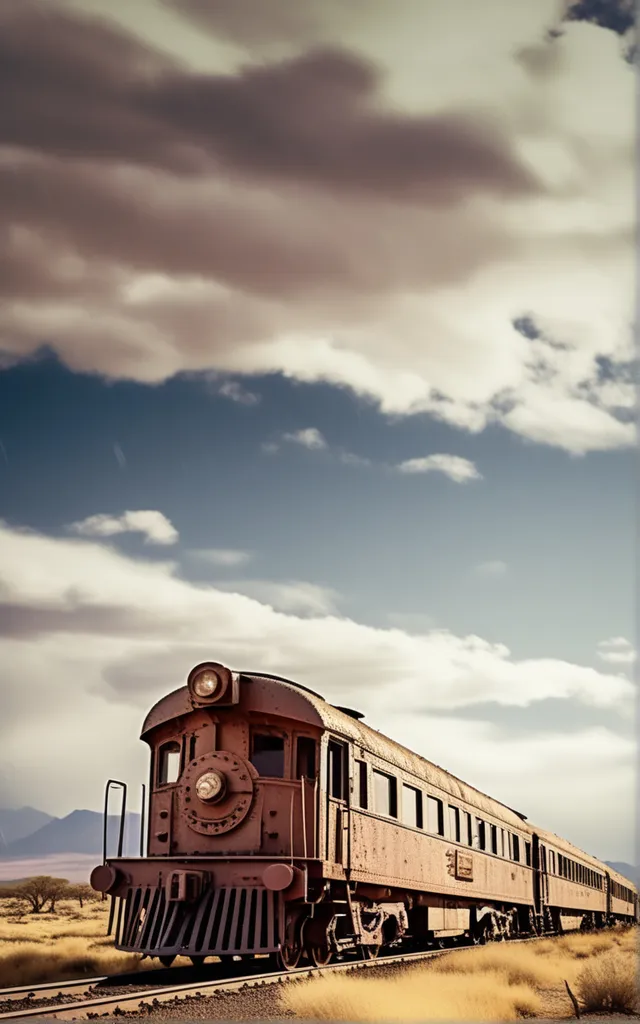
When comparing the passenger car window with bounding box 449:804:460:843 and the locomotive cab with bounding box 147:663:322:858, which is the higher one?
the locomotive cab with bounding box 147:663:322:858

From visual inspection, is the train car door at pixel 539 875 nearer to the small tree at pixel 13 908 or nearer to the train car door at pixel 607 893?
the train car door at pixel 607 893

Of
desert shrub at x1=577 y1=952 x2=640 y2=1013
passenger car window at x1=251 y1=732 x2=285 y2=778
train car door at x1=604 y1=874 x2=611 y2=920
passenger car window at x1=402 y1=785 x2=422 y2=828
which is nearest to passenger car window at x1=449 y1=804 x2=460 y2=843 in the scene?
passenger car window at x1=402 y1=785 x2=422 y2=828

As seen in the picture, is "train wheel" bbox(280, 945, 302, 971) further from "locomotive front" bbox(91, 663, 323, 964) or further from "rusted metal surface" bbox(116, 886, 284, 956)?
"rusted metal surface" bbox(116, 886, 284, 956)

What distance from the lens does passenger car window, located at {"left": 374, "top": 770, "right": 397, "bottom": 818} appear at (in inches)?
653

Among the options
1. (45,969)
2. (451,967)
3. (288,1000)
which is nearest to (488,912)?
(451,967)

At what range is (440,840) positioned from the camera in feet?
65.4

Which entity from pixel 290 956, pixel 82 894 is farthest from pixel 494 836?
pixel 82 894

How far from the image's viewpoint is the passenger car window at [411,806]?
58.8 ft

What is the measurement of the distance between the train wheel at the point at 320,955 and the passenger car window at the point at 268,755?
8.18ft

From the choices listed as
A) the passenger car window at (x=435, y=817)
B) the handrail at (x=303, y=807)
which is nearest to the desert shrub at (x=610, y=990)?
the handrail at (x=303, y=807)

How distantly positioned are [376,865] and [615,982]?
4.67 meters

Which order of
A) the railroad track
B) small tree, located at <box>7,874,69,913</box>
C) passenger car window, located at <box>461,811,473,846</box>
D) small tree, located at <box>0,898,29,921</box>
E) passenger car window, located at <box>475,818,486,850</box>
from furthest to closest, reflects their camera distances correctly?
small tree, located at <box>7,874,69,913</box> < small tree, located at <box>0,898,29,921</box> < passenger car window, located at <box>475,818,486,850</box> < passenger car window, located at <box>461,811,473,846</box> < the railroad track

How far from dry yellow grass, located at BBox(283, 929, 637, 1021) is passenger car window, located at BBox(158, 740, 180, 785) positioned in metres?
4.39

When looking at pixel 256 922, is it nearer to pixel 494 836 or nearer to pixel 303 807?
pixel 303 807
